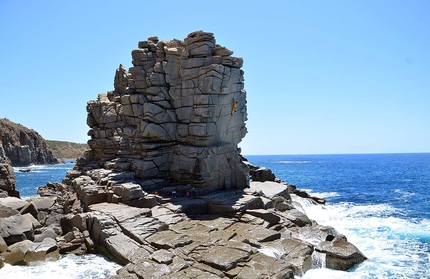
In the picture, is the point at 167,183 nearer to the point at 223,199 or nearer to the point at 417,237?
the point at 223,199

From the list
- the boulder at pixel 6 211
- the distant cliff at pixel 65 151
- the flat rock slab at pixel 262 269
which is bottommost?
the flat rock slab at pixel 262 269

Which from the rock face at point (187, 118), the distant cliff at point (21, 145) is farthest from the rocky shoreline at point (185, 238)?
the distant cliff at point (21, 145)

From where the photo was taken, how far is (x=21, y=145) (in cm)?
12450

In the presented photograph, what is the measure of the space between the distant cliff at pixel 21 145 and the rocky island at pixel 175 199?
9390 cm

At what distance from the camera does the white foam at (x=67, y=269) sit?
15.7 m

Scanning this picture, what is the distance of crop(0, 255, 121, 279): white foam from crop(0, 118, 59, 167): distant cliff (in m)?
104

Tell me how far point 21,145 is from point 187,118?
388 feet

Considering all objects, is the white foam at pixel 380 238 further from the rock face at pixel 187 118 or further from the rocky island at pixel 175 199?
the rock face at pixel 187 118

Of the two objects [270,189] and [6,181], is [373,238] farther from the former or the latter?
[6,181]

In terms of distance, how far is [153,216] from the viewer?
21094 millimetres

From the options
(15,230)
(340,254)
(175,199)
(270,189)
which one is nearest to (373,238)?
(340,254)

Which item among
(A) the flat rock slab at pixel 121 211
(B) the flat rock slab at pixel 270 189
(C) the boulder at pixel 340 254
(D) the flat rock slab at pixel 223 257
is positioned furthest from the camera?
(B) the flat rock slab at pixel 270 189

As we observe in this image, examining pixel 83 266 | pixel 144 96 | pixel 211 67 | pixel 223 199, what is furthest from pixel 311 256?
pixel 144 96

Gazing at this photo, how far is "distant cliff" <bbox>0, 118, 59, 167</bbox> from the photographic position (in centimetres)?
11550
